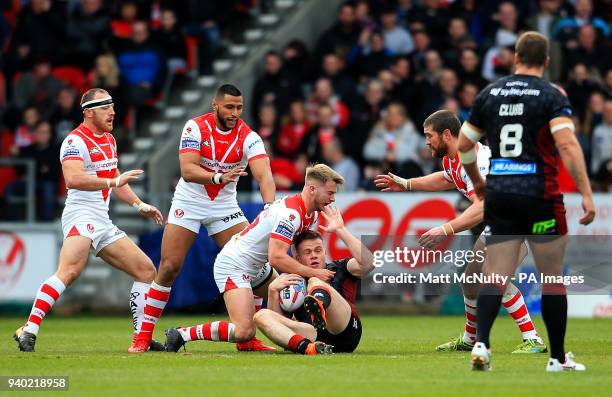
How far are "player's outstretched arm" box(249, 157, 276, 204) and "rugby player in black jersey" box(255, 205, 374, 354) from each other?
0.94 metres

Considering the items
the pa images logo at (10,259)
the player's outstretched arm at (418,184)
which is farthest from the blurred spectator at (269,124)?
the player's outstretched arm at (418,184)

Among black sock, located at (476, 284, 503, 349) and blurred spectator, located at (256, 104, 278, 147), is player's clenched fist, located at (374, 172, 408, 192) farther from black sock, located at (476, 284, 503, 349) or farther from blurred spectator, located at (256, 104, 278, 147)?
blurred spectator, located at (256, 104, 278, 147)

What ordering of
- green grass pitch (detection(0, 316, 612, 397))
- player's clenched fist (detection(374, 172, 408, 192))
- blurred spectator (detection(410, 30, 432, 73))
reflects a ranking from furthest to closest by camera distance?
blurred spectator (detection(410, 30, 432, 73)) → player's clenched fist (detection(374, 172, 408, 192)) → green grass pitch (detection(0, 316, 612, 397))

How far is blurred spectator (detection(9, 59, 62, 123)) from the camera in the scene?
23750 mm

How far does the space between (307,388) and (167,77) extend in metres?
16.3

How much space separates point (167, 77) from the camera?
82.1ft

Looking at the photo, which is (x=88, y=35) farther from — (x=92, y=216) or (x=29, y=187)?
(x=92, y=216)

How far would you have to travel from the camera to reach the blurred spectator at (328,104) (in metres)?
22.9

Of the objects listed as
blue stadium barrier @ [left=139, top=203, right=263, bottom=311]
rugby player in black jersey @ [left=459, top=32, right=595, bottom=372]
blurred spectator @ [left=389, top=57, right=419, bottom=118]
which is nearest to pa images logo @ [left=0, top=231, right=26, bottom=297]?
blue stadium barrier @ [left=139, top=203, right=263, bottom=311]

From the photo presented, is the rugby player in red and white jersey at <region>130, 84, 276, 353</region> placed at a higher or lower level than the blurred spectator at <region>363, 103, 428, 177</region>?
lower

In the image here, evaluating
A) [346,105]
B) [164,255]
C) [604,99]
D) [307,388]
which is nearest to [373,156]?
[346,105]

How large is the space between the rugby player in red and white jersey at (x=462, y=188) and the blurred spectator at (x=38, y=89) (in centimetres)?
1195

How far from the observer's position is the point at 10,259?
20672mm

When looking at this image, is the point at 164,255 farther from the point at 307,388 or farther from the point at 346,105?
the point at 346,105
